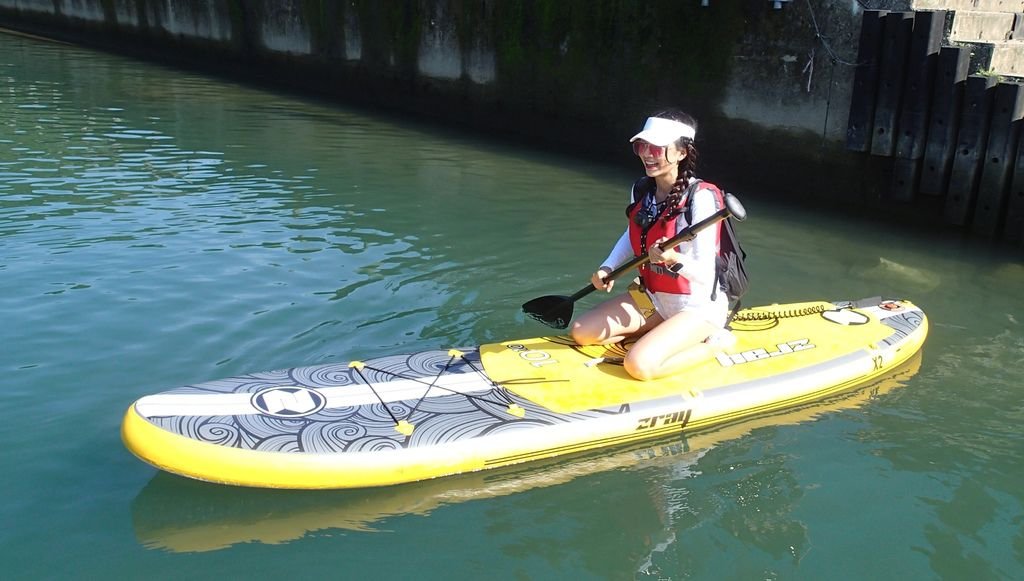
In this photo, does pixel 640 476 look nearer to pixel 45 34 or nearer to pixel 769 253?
pixel 769 253

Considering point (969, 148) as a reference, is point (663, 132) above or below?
above

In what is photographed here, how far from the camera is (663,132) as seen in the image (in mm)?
4699

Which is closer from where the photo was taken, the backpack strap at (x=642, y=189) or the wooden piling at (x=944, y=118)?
the backpack strap at (x=642, y=189)

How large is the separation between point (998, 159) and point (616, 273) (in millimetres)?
5315

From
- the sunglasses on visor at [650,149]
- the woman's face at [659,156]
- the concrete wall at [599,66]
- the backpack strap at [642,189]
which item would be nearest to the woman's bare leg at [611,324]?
the backpack strap at [642,189]

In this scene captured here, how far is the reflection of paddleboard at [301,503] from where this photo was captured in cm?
391

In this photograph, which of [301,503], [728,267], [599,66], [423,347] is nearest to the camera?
[301,503]

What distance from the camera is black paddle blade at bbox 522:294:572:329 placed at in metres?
5.65

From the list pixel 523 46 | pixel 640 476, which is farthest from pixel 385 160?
pixel 640 476

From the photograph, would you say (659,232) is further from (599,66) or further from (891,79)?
(599,66)

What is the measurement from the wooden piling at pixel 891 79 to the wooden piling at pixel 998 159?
0.89 metres

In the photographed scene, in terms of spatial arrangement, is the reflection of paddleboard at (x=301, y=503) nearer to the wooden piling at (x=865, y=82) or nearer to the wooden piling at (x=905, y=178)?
the wooden piling at (x=905, y=178)

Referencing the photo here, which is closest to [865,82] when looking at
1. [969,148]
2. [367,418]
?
[969,148]

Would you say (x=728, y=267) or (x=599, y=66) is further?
(x=599, y=66)
